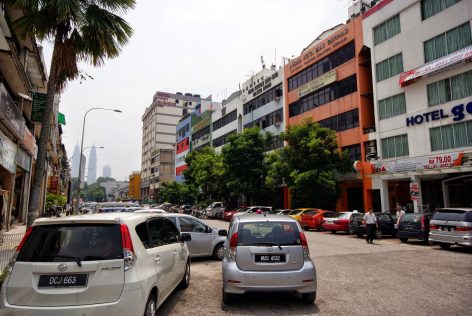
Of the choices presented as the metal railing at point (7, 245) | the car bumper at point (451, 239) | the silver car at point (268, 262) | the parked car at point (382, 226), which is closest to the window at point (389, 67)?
the parked car at point (382, 226)

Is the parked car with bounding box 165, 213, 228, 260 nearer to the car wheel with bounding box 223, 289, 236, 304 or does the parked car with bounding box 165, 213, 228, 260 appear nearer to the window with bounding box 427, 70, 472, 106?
the car wheel with bounding box 223, 289, 236, 304

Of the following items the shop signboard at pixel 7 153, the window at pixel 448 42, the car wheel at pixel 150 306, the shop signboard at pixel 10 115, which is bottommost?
the car wheel at pixel 150 306

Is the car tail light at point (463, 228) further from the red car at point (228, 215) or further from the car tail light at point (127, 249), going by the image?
the red car at point (228, 215)

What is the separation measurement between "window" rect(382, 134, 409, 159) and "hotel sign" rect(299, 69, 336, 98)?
8160 millimetres

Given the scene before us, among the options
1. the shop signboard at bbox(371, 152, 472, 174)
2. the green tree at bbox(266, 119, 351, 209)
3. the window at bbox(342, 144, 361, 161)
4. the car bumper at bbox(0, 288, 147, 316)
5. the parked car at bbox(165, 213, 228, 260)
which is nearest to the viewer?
the car bumper at bbox(0, 288, 147, 316)

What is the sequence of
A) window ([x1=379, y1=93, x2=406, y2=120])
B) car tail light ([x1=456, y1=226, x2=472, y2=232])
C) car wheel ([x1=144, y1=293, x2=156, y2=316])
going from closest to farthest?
car wheel ([x1=144, y1=293, x2=156, y2=316])
car tail light ([x1=456, y1=226, x2=472, y2=232])
window ([x1=379, y1=93, x2=406, y2=120])

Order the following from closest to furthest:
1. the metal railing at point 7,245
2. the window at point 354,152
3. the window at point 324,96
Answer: the metal railing at point 7,245 < the window at point 354,152 < the window at point 324,96

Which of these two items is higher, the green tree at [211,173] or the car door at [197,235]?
the green tree at [211,173]

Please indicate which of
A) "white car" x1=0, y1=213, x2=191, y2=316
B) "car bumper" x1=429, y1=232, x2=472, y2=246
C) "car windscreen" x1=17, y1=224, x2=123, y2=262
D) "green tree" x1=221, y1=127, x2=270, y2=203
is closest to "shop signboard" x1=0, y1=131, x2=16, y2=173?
"car windscreen" x1=17, y1=224, x2=123, y2=262

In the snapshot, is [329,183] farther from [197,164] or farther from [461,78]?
[197,164]

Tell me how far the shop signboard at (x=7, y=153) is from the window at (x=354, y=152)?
2408 cm

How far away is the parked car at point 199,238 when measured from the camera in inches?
425

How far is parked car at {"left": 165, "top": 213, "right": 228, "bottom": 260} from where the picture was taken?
425 inches

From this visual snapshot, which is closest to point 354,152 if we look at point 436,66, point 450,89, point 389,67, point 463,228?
point 389,67
